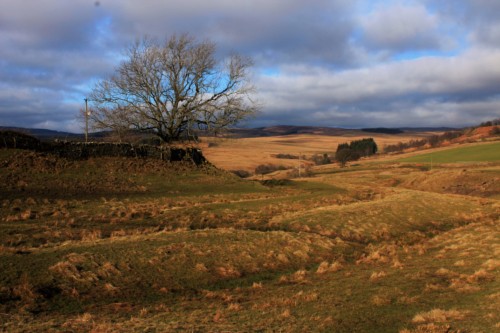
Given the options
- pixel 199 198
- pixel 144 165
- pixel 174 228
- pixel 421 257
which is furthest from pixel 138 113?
pixel 421 257

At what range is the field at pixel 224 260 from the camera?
9414 mm

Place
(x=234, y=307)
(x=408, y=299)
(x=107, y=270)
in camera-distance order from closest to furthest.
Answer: (x=234, y=307), (x=408, y=299), (x=107, y=270)

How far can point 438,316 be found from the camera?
9.22m

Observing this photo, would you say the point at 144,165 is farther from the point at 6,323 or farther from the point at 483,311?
the point at 483,311

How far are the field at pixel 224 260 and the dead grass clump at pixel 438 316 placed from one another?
1.1 inches

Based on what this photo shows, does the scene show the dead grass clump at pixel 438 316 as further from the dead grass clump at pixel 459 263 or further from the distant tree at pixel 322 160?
the distant tree at pixel 322 160

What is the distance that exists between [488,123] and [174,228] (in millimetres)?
177052

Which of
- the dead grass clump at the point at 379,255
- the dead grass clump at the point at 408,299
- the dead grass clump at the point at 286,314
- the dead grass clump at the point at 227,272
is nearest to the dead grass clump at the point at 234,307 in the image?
the dead grass clump at the point at 286,314

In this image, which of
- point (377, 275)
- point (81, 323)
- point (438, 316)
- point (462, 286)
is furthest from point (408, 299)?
point (81, 323)

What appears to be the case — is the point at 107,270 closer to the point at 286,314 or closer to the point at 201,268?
the point at 201,268

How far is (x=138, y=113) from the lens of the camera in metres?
37.4

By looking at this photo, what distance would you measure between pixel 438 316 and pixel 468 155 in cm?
10240

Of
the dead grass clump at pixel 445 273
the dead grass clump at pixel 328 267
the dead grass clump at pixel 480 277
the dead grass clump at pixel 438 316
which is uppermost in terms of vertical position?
the dead grass clump at pixel 438 316

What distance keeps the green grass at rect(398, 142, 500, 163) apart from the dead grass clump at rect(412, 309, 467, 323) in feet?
282
